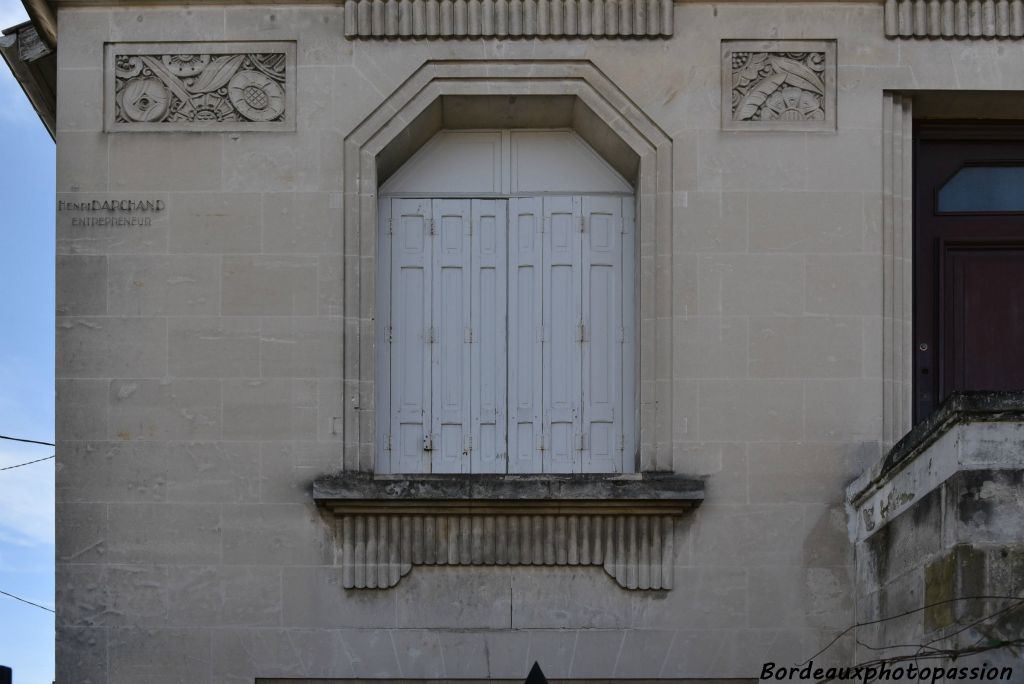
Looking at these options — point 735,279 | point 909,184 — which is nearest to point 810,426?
point 735,279

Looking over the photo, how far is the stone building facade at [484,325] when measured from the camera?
14297 millimetres

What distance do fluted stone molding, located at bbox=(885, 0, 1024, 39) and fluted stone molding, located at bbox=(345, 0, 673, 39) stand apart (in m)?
1.87

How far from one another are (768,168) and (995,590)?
475 centimetres

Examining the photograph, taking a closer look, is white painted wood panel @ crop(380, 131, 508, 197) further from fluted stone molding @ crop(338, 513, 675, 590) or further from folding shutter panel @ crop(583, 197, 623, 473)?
fluted stone molding @ crop(338, 513, 675, 590)

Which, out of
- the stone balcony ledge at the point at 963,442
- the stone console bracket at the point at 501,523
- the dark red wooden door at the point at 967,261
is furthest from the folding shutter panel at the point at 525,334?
the stone balcony ledge at the point at 963,442

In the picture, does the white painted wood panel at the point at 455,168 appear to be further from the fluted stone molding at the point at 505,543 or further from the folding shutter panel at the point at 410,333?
the fluted stone molding at the point at 505,543

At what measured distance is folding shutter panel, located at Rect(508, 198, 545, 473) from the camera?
49.4ft

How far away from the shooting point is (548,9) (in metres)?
15.2

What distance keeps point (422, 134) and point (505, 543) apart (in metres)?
3.53

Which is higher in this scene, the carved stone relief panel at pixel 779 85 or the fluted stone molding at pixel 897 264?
the carved stone relief panel at pixel 779 85

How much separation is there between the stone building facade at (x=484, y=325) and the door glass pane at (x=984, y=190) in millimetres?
151

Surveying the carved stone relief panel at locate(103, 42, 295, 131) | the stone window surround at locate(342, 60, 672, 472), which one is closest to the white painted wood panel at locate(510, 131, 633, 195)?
the stone window surround at locate(342, 60, 672, 472)

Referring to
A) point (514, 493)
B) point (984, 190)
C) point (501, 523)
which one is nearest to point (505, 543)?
point (501, 523)

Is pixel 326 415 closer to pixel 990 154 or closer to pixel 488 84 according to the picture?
pixel 488 84
